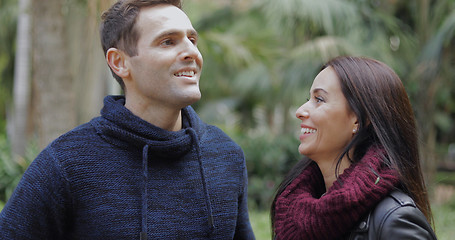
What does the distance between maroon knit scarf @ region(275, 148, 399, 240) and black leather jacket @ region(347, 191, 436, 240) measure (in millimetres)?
31

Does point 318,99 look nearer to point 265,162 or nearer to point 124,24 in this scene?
point 124,24

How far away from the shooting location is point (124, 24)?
1.89 metres

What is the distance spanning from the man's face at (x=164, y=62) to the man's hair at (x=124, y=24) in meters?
0.02

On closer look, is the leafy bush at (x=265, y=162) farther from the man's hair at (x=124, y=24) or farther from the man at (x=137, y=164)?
the man's hair at (x=124, y=24)

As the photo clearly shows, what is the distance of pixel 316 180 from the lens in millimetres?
2113

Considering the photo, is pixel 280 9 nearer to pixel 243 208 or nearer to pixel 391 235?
pixel 243 208

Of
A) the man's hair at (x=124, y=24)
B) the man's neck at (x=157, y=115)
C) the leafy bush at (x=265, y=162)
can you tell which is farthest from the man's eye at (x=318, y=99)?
the leafy bush at (x=265, y=162)

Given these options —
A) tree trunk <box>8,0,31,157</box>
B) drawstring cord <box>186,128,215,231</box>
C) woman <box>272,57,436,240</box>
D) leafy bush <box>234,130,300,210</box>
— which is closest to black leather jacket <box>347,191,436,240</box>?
woman <box>272,57,436,240</box>

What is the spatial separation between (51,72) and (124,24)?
122 inches

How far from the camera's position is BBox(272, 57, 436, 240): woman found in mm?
1712

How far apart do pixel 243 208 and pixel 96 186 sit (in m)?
0.71

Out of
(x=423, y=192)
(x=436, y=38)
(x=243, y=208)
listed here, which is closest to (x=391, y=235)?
(x=423, y=192)

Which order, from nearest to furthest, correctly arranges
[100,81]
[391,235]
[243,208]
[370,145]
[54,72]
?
1. [391,235]
2. [370,145]
3. [243,208]
4. [54,72]
5. [100,81]

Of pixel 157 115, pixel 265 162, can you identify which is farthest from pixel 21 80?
pixel 157 115
